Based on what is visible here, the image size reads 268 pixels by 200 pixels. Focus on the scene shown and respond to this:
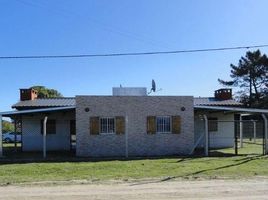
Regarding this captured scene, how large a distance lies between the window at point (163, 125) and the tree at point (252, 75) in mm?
49721

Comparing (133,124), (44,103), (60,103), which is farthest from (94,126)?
(44,103)

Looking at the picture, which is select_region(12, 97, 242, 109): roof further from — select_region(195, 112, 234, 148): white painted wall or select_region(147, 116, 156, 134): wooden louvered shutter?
select_region(147, 116, 156, 134): wooden louvered shutter

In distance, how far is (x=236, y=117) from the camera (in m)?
40.5

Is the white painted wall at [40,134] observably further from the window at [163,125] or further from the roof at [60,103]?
the window at [163,125]

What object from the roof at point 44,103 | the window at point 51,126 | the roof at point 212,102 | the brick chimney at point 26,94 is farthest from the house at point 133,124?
the brick chimney at point 26,94

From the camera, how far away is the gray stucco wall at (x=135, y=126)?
28.2m

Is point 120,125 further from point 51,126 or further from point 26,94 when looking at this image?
point 26,94

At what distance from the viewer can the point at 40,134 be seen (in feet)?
113

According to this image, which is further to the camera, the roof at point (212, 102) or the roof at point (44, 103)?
the roof at point (212, 102)

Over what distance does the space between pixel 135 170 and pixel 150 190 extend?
5.80m

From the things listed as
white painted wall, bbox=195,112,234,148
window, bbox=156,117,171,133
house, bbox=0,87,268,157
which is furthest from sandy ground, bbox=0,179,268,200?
white painted wall, bbox=195,112,234,148

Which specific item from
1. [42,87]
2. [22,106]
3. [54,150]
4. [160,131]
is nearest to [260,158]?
[160,131]

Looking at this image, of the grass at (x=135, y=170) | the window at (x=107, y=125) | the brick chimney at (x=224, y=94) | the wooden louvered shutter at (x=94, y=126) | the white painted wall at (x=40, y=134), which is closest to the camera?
the grass at (x=135, y=170)

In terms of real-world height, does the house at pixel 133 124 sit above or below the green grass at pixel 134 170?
above
